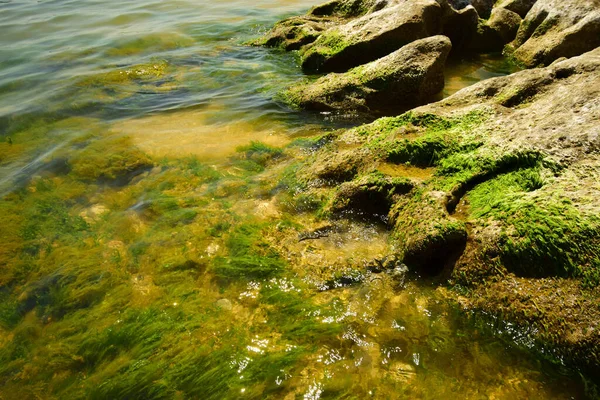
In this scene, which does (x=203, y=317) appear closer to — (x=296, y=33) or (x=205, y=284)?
(x=205, y=284)

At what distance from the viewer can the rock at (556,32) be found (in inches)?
299

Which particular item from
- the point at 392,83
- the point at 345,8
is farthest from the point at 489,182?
the point at 345,8

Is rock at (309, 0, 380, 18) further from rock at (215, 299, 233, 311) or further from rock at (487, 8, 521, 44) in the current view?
rock at (215, 299, 233, 311)

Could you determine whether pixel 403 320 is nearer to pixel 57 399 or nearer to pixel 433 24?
pixel 57 399

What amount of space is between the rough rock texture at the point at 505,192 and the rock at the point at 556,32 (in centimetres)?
349

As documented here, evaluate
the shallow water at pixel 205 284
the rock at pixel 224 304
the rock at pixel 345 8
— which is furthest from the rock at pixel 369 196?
the rock at pixel 345 8

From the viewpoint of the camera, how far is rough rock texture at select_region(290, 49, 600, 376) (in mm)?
2889

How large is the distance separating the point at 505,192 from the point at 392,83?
377cm

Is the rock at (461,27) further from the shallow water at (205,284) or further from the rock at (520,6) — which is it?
the shallow water at (205,284)

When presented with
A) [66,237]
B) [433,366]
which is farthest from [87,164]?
[433,366]

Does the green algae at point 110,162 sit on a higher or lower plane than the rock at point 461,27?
lower

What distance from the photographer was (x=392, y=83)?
6852 mm

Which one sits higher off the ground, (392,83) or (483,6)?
(483,6)

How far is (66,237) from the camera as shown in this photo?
4543 mm
